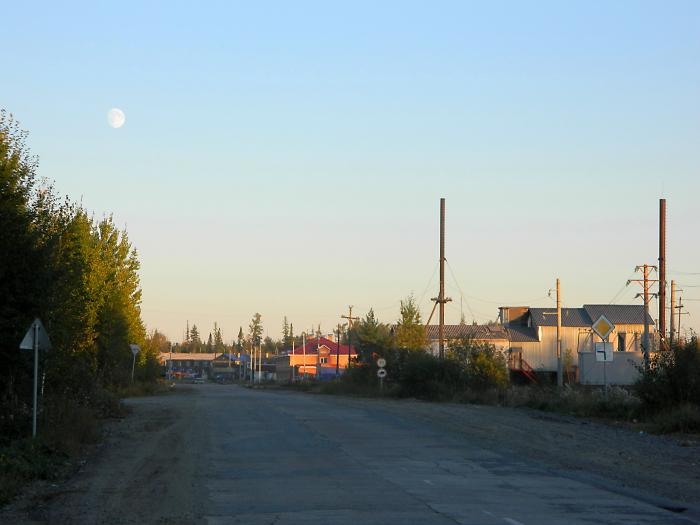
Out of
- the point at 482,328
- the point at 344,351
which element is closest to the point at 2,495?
the point at 482,328

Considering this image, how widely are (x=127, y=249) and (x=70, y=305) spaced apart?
31.8 metres

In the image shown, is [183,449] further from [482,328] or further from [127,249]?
[482,328]

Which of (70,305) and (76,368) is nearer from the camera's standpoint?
(70,305)

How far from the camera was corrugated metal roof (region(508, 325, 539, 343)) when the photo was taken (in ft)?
313

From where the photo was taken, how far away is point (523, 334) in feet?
317

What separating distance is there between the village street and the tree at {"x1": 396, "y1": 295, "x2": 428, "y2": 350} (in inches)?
1519

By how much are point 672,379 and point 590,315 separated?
2593 inches

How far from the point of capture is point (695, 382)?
30766 millimetres

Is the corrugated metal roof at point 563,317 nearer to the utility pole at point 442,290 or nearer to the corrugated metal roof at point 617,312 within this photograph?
the corrugated metal roof at point 617,312

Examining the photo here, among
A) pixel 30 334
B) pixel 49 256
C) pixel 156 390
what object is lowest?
pixel 156 390

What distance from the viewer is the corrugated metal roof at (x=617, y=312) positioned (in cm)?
9444

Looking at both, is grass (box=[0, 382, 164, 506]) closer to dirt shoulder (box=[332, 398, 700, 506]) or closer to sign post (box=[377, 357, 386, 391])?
dirt shoulder (box=[332, 398, 700, 506])

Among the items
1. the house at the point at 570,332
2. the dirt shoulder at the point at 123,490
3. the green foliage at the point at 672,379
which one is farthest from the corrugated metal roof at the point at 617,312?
the dirt shoulder at the point at 123,490

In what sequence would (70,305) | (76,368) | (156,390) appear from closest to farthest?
(70,305) → (76,368) → (156,390)
